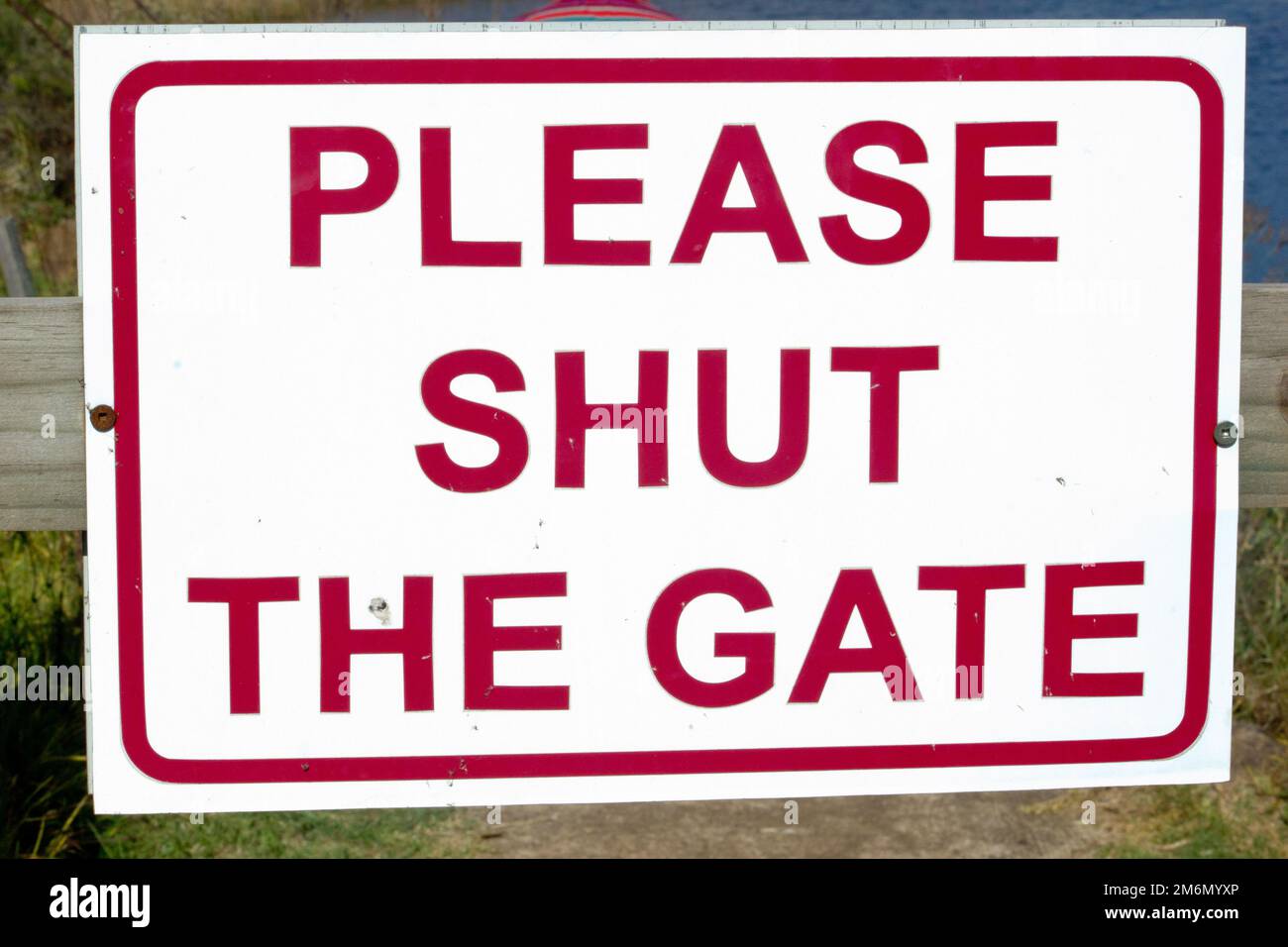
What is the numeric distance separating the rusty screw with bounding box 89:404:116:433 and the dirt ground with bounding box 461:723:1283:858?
1.72m

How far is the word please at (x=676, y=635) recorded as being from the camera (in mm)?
1400

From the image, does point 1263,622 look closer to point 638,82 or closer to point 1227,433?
point 1227,433

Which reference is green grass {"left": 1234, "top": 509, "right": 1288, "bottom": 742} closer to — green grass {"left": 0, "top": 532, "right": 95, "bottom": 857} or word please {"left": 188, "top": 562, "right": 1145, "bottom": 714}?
word please {"left": 188, "top": 562, "right": 1145, "bottom": 714}

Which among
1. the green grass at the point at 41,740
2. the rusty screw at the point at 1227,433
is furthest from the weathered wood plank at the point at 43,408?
the green grass at the point at 41,740

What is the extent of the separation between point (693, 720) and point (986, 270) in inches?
23.7

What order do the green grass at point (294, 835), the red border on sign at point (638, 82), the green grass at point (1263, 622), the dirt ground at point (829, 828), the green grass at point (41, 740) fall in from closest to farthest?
the red border on sign at point (638, 82)
the green grass at point (41, 740)
the green grass at point (294, 835)
the dirt ground at point (829, 828)
the green grass at point (1263, 622)

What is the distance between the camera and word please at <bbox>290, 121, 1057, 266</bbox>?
137 cm

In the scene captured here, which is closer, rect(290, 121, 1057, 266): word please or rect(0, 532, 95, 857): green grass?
rect(290, 121, 1057, 266): word please

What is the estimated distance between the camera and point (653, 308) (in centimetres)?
138

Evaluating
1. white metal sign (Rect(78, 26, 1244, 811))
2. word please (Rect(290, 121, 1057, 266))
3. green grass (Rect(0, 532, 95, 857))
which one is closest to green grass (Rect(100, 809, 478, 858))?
green grass (Rect(0, 532, 95, 857))

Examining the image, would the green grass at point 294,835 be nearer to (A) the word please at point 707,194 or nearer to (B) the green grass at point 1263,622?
(A) the word please at point 707,194

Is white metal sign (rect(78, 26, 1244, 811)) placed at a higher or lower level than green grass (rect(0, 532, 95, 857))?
higher

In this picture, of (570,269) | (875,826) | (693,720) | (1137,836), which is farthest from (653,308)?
(1137,836)

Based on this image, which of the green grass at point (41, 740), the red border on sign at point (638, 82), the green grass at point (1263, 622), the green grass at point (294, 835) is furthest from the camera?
the green grass at point (1263, 622)
